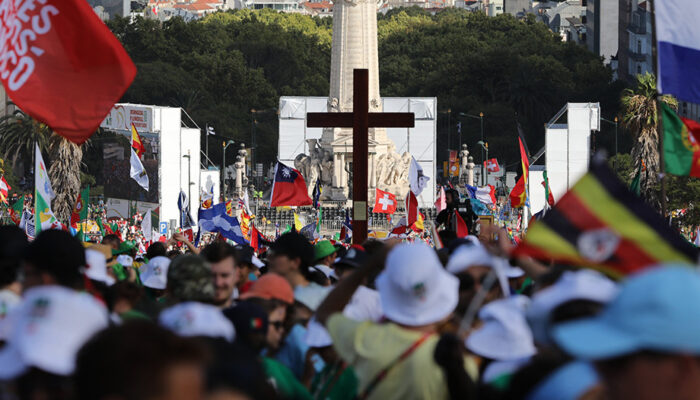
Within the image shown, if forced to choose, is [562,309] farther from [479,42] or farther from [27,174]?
[479,42]

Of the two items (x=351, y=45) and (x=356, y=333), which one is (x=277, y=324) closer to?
(x=356, y=333)

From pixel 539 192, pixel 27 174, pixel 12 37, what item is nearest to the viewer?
pixel 12 37

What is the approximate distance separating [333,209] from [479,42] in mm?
37100

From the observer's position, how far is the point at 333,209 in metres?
57.6

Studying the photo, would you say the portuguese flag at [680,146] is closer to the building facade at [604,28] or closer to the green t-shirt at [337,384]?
the green t-shirt at [337,384]

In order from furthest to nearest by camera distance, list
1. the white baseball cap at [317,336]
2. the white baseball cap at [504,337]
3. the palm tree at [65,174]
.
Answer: the palm tree at [65,174] < the white baseball cap at [317,336] < the white baseball cap at [504,337]

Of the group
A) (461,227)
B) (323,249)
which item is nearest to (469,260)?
(323,249)

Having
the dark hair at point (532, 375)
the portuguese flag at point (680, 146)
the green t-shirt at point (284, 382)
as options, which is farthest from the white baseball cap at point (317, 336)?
the portuguese flag at point (680, 146)

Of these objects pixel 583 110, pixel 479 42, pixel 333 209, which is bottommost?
pixel 333 209

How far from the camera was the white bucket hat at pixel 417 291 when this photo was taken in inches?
185

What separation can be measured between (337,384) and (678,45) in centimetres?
628

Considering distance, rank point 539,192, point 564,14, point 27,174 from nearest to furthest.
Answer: point 539,192, point 27,174, point 564,14

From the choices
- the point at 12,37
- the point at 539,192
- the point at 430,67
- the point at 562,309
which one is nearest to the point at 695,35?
the point at 12,37

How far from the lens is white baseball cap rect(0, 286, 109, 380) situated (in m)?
3.71
